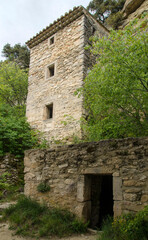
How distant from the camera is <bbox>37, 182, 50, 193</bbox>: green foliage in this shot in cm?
435

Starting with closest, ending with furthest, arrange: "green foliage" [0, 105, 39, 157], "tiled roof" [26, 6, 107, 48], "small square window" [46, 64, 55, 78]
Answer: "green foliage" [0, 105, 39, 157], "tiled roof" [26, 6, 107, 48], "small square window" [46, 64, 55, 78]

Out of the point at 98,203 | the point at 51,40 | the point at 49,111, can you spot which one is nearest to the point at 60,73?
the point at 49,111

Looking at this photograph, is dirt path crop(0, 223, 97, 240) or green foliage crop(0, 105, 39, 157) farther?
green foliage crop(0, 105, 39, 157)

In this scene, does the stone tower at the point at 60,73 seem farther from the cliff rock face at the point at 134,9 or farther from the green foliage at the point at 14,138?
the cliff rock face at the point at 134,9

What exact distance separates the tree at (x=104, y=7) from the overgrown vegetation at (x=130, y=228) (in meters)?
14.9

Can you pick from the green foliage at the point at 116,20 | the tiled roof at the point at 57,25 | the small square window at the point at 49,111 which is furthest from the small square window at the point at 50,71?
the green foliage at the point at 116,20

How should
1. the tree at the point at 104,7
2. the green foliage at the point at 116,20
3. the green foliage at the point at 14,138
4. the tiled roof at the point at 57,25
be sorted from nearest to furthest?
the green foliage at the point at 14,138 → the tiled roof at the point at 57,25 → the green foliage at the point at 116,20 → the tree at the point at 104,7

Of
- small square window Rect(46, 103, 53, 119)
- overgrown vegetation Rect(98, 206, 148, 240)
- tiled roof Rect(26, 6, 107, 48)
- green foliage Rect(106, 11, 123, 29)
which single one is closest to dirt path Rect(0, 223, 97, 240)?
overgrown vegetation Rect(98, 206, 148, 240)

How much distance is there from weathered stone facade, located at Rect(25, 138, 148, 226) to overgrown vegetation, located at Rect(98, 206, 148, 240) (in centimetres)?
18

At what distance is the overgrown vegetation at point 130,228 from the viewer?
259 cm

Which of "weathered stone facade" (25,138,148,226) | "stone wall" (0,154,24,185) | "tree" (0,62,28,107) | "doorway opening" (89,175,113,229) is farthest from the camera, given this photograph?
"tree" (0,62,28,107)

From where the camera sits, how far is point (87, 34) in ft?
28.9

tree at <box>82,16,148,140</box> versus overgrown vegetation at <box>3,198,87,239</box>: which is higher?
tree at <box>82,16,148,140</box>

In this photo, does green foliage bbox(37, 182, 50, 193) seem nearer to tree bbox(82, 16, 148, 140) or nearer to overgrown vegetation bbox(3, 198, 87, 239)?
overgrown vegetation bbox(3, 198, 87, 239)
